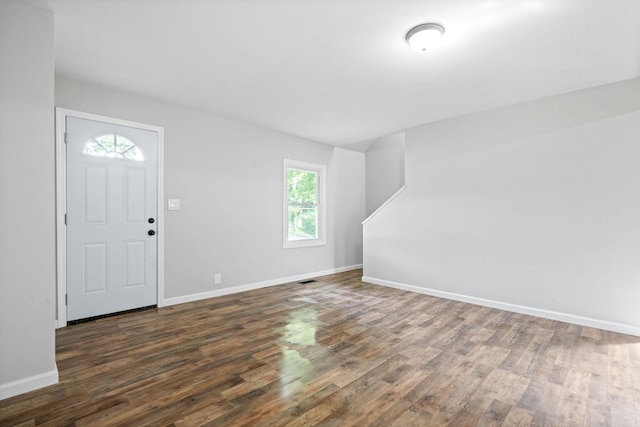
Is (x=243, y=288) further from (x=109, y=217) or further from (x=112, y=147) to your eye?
(x=112, y=147)

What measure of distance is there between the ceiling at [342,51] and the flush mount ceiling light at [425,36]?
5 cm

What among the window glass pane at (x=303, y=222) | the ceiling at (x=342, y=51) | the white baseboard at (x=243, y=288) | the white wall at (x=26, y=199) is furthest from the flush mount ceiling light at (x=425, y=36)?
the white baseboard at (x=243, y=288)

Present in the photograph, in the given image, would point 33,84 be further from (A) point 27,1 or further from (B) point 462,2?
(B) point 462,2

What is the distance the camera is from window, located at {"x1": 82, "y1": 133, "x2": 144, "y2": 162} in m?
3.20

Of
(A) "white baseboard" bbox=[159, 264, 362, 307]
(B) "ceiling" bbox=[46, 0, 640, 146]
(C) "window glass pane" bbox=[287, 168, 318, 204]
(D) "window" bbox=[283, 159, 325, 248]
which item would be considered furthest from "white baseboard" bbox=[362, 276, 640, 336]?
(B) "ceiling" bbox=[46, 0, 640, 146]

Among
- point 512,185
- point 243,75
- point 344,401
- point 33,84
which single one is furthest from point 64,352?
point 512,185

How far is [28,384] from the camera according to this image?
1919 mm

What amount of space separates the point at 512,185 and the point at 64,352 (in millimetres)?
4861

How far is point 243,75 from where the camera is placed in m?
2.94

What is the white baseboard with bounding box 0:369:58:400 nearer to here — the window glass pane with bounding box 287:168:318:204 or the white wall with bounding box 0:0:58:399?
the white wall with bounding box 0:0:58:399

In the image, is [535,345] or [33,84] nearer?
[33,84]

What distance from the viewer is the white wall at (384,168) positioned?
6164 millimetres

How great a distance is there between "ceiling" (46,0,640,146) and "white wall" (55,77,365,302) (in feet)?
0.93

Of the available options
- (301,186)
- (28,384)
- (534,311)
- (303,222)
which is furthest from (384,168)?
(28,384)
